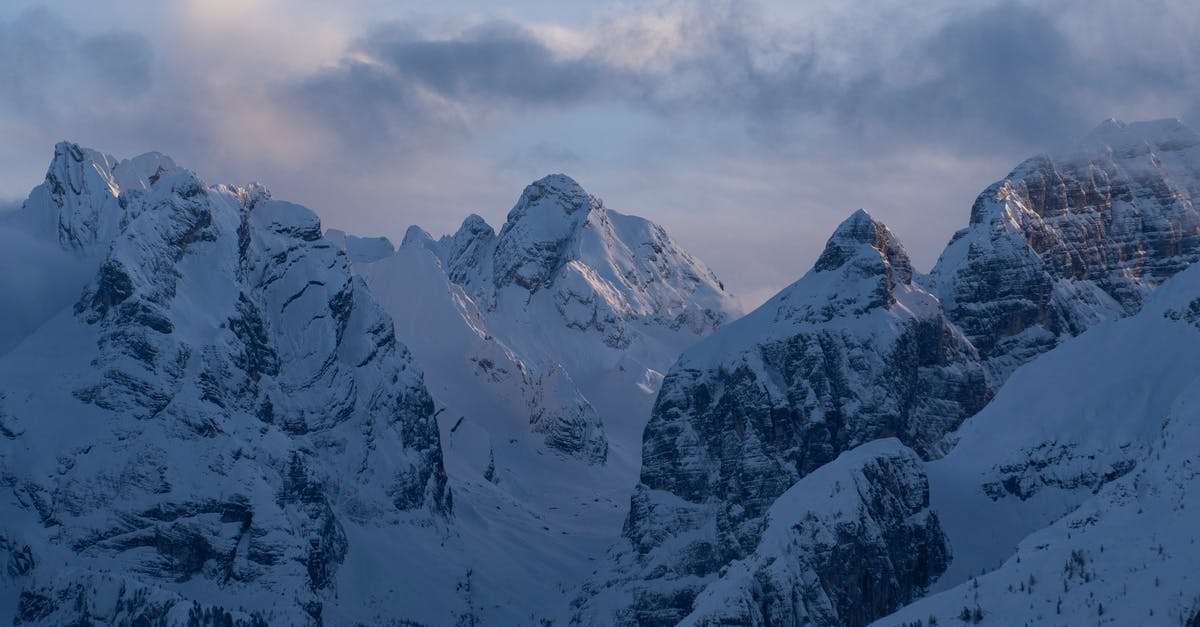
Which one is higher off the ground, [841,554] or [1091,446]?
[1091,446]

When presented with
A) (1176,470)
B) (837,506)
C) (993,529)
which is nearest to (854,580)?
(837,506)

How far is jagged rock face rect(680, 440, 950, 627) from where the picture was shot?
164 meters

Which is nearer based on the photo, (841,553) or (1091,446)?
(841,553)

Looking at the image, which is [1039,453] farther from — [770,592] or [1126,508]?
[1126,508]

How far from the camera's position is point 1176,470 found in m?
119

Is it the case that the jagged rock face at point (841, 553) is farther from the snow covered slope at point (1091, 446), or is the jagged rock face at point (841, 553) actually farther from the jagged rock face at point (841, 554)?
the snow covered slope at point (1091, 446)

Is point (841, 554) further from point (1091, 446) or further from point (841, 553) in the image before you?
point (1091, 446)

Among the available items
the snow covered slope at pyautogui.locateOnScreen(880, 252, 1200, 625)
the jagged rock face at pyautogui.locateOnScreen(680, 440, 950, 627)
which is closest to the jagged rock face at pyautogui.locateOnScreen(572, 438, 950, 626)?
the jagged rock face at pyautogui.locateOnScreen(680, 440, 950, 627)

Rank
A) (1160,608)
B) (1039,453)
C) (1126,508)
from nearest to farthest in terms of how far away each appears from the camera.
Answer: (1160,608) → (1126,508) → (1039,453)

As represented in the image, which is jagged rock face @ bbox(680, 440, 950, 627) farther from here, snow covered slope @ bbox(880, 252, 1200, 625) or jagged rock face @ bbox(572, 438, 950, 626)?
snow covered slope @ bbox(880, 252, 1200, 625)

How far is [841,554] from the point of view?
169875mm

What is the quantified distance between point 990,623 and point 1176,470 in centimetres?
1780

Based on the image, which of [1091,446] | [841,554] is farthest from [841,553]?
[1091,446]

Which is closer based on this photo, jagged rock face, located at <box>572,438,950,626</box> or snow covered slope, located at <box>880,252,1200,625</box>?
snow covered slope, located at <box>880,252,1200,625</box>
